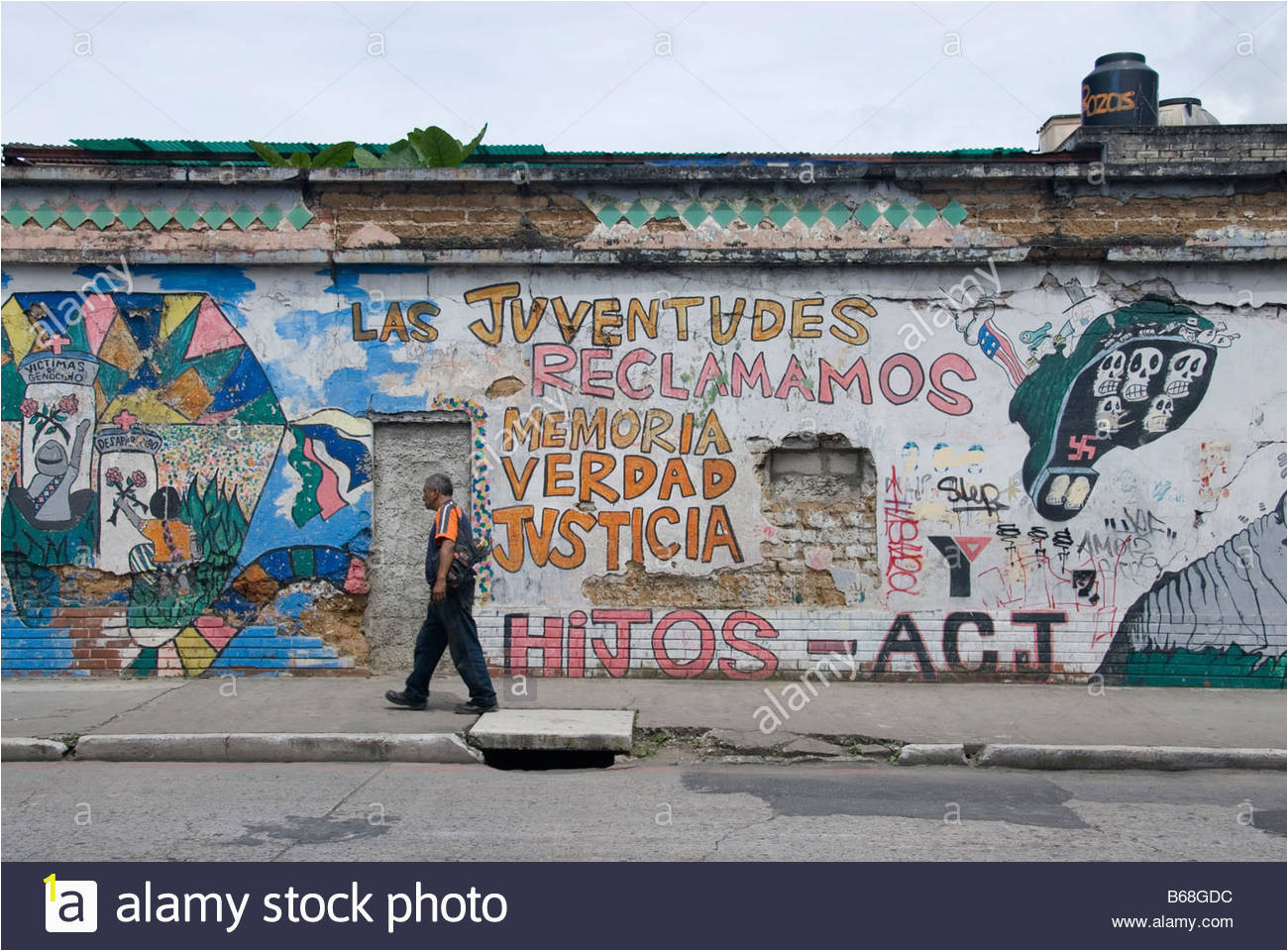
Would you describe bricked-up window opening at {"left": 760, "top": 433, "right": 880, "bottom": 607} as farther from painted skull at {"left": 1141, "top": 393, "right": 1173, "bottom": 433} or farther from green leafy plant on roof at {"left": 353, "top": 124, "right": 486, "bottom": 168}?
green leafy plant on roof at {"left": 353, "top": 124, "right": 486, "bottom": 168}

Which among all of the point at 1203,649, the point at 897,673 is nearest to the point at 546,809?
the point at 897,673

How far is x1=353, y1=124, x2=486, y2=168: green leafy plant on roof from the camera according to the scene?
37.1 ft

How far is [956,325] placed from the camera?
32.9 feet

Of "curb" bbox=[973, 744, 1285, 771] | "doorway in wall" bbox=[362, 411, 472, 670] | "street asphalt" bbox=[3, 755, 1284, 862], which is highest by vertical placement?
"doorway in wall" bbox=[362, 411, 472, 670]

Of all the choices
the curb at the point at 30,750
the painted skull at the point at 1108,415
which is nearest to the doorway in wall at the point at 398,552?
the curb at the point at 30,750

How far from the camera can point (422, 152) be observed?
1137cm

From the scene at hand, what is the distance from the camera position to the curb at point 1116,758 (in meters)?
7.78

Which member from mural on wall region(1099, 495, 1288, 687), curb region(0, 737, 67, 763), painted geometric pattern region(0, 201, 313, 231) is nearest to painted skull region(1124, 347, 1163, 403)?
mural on wall region(1099, 495, 1288, 687)

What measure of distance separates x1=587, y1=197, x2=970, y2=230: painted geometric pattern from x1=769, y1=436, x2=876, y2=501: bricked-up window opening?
1.92 metres

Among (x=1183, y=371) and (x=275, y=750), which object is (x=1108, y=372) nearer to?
(x=1183, y=371)

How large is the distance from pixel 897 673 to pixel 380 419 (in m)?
4.78

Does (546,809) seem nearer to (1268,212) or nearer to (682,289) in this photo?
(682,289)

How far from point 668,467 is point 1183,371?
4379mm

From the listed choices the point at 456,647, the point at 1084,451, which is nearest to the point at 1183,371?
the point at 1084,451
